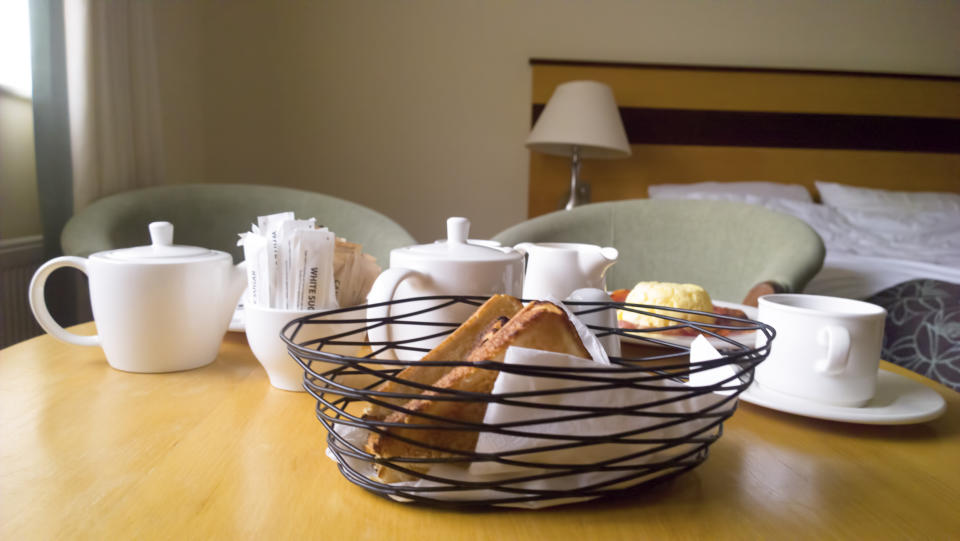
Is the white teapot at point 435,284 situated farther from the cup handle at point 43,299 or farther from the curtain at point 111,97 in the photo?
the curtain at point 111,97

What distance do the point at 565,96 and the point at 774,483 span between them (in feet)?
7.92

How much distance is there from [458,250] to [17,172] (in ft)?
5.28

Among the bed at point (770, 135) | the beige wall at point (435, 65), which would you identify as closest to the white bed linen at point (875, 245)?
the bed at point (770, 135)

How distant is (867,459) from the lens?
1.63 feet

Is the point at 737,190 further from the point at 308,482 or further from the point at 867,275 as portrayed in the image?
the point at 308,482

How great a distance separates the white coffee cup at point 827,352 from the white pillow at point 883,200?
8.51 feet

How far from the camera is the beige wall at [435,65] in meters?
2.96

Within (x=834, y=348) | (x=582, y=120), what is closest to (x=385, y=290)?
(x=834, y=348)

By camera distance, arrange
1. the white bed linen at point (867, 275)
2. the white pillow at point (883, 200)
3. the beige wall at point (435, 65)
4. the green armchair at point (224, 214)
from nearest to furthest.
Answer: the green armchair at point (224, 214)
the white bed linen at point (867, 275)
the white pillow at point (883, 200)
the beige wall at point (435, 65)

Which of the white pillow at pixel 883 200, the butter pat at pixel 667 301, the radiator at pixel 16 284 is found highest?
the white pillow at pixel 883 200

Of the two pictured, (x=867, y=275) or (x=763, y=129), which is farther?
(x=763, y=129)

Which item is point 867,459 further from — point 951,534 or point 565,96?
point 565,96

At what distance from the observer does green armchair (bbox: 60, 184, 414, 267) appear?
1.69 m

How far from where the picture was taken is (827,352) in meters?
0.56
